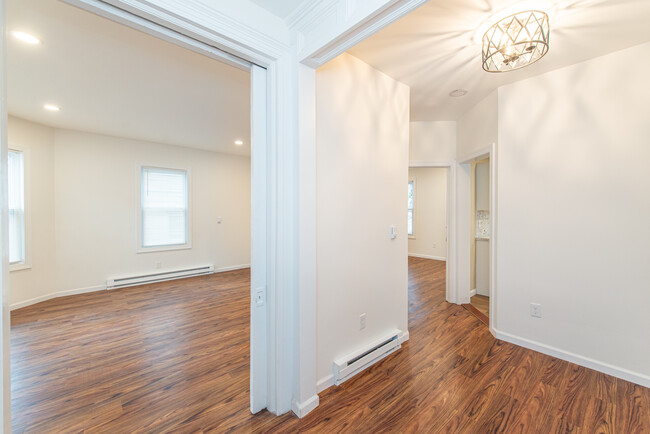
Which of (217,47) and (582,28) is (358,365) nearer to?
(217,47)

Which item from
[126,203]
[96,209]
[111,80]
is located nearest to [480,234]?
[111,80]

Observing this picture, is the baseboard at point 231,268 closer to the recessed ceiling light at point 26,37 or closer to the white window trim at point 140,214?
the white window trim at point 140,214

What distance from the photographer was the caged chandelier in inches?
63.7

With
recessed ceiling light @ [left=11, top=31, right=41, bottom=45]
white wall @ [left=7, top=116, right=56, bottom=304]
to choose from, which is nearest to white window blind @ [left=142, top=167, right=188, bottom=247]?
white wall @ [left=7, top=116, right=56, bottom=304]

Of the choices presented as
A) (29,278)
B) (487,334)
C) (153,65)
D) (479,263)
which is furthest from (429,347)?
(29,278)

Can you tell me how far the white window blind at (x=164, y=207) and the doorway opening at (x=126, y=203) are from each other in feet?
0.06

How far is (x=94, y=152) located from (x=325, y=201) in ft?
15.2

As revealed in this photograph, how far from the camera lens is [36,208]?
3.75 meters

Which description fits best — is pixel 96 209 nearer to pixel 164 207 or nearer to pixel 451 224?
pixel 164 207

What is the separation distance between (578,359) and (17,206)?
22.0 feet

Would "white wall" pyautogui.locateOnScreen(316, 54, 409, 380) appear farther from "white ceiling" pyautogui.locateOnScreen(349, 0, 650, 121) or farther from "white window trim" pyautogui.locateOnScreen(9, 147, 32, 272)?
"white window trim" pyautogui.locateOnScreen(9, 147, 32, 272)

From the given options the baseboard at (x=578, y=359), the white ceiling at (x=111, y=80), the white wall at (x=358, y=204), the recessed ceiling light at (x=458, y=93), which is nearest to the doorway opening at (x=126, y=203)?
the white ceiling at (x=111, y=80)

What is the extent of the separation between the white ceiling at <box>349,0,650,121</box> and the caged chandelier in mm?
62

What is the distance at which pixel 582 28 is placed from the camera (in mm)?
1813
